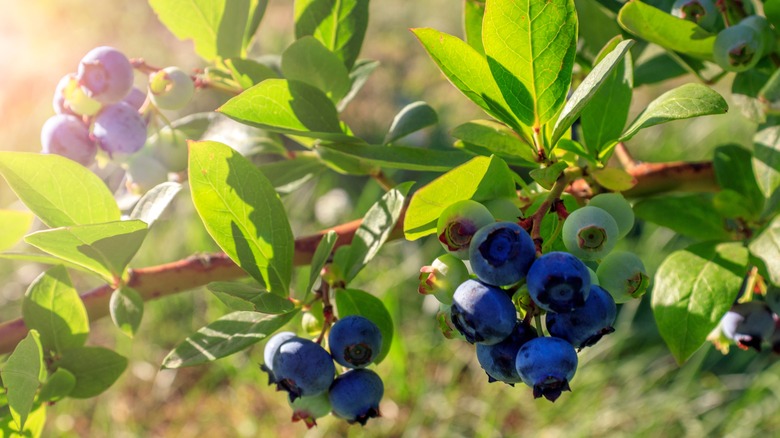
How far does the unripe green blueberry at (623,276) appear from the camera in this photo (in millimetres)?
582

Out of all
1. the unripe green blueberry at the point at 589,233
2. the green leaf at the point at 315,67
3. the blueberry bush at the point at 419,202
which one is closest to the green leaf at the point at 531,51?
the blueberry bush at the point at 419,202

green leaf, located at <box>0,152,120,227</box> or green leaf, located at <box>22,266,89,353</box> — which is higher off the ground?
green leaf, located at <box>0,152,120,227</box>

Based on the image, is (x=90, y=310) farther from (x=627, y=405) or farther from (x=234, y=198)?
(x=627, y=405)

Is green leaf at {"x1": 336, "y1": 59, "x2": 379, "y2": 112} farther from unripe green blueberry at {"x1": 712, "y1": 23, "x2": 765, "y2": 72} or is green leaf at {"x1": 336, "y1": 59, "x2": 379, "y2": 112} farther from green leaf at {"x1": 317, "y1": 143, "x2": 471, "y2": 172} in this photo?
unripe green blueberry at {"x1": 712, "y1": 23, "x2": 765, "y2": 72}

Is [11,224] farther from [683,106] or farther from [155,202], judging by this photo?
[683,106]

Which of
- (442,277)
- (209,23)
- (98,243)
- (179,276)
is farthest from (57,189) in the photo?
(442,277)

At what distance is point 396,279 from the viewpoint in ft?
10.9

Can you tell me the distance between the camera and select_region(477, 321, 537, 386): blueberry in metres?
0.57

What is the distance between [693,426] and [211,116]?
273 cm

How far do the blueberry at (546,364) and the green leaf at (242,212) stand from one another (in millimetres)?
257

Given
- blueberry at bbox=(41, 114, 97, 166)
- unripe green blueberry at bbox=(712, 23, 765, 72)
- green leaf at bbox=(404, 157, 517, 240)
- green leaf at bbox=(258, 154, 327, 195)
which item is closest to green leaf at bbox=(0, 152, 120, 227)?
blueberry at bbox=(41, 114, 97, 166)

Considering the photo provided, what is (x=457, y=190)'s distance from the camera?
Result: 56 cm

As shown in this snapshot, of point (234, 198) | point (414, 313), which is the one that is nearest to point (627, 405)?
point (414, 313)

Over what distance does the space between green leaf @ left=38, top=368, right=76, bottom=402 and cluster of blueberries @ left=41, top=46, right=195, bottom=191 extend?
0.76 feet
